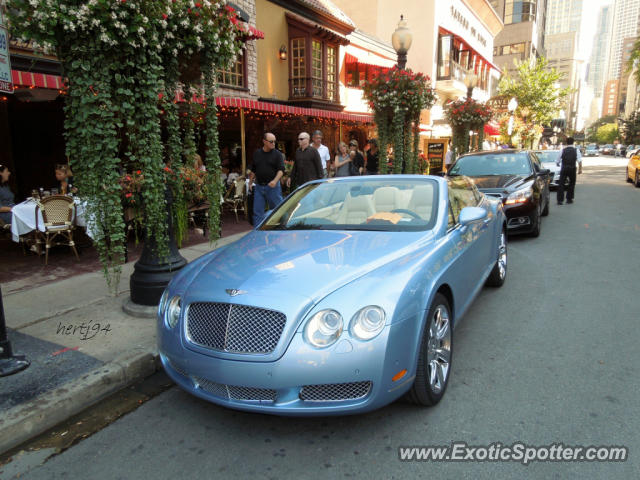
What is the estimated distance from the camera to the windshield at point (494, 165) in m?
9.27

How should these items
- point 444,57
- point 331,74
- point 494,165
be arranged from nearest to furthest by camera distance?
point 494,165, point 331,74, point 444,57

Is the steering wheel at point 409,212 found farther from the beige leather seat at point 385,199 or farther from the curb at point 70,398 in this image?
the curb at point 70,398

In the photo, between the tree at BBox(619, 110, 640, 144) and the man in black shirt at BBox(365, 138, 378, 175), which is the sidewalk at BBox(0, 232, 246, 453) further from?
the tree at BBox(619, 110, 640, 144)

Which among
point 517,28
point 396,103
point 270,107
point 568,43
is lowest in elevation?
point 396,103

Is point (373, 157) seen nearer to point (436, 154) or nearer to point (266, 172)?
point (266, 172)

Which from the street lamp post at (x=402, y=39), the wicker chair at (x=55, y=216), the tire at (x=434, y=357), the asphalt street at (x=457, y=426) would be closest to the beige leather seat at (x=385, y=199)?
the tire at (x=434, y=357)

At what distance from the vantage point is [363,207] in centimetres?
402

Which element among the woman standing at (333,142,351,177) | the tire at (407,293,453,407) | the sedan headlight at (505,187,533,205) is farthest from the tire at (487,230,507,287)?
the woman standing at (333,142,351,177)

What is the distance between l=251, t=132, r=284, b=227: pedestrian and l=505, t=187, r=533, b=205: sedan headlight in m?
4.13

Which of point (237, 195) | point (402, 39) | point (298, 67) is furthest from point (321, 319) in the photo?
point (298, 67)

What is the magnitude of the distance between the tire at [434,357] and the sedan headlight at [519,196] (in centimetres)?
560

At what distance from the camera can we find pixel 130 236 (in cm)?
878

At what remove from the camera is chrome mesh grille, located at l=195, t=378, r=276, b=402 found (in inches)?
99.7

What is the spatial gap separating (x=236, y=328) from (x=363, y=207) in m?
1.85
